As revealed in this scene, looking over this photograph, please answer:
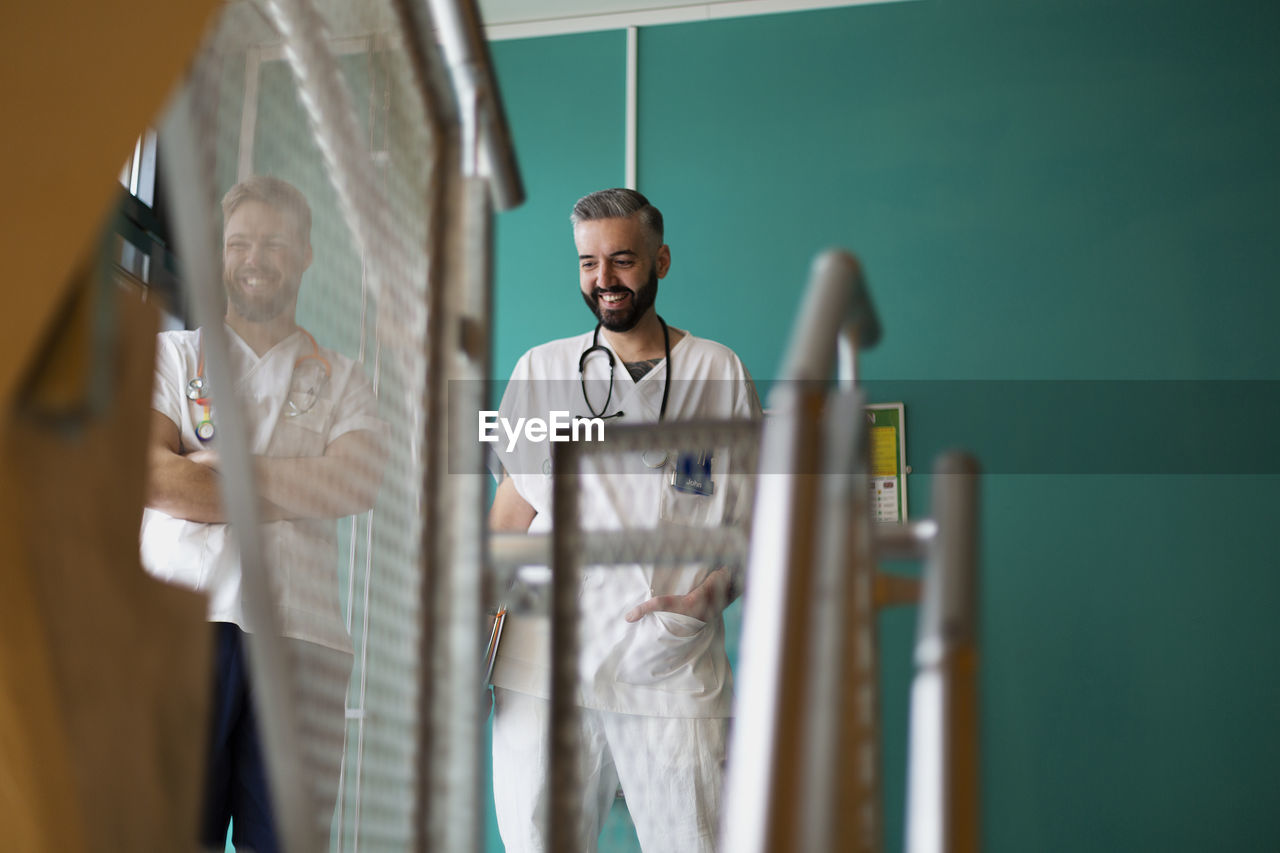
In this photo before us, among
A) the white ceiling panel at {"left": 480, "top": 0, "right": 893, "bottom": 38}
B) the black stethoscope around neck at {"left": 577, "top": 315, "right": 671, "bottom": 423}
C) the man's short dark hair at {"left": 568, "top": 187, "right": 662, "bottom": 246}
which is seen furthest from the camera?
the white ceiling panel at {"left": 480, "top": 0, "right": 893, "bottom": 38}

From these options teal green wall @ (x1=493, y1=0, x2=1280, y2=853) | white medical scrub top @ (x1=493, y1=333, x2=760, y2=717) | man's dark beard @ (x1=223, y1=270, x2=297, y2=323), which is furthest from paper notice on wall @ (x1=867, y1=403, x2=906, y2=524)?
man's dark beard @ (x1=223, y1=270, x2=297, y2=323)

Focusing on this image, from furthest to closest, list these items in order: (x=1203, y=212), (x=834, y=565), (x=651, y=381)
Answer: (x=1203, y=212), (x=651, y=381), (x=834, y=565)

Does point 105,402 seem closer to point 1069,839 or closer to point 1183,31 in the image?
point 1069,839

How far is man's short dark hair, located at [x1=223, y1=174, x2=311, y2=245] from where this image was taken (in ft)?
1.56

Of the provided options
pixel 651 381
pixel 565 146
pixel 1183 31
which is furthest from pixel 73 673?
pixel 1183 31

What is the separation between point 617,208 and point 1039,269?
1.18 meters

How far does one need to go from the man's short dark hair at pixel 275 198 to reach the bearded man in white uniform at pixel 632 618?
1.11 metres

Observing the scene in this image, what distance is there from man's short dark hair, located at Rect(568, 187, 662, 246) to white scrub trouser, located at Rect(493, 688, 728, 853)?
0.99 m

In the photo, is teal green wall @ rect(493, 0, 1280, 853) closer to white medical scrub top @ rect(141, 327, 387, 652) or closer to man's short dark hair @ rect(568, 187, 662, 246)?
man's short dark hair @ rect(568, 187, 662, 246)

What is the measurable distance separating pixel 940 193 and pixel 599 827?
6.04 feet

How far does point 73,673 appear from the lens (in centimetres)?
34

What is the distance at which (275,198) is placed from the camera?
51cm

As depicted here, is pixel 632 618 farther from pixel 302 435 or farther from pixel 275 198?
pixel 275 198

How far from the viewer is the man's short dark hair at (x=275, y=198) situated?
0.48 meters
